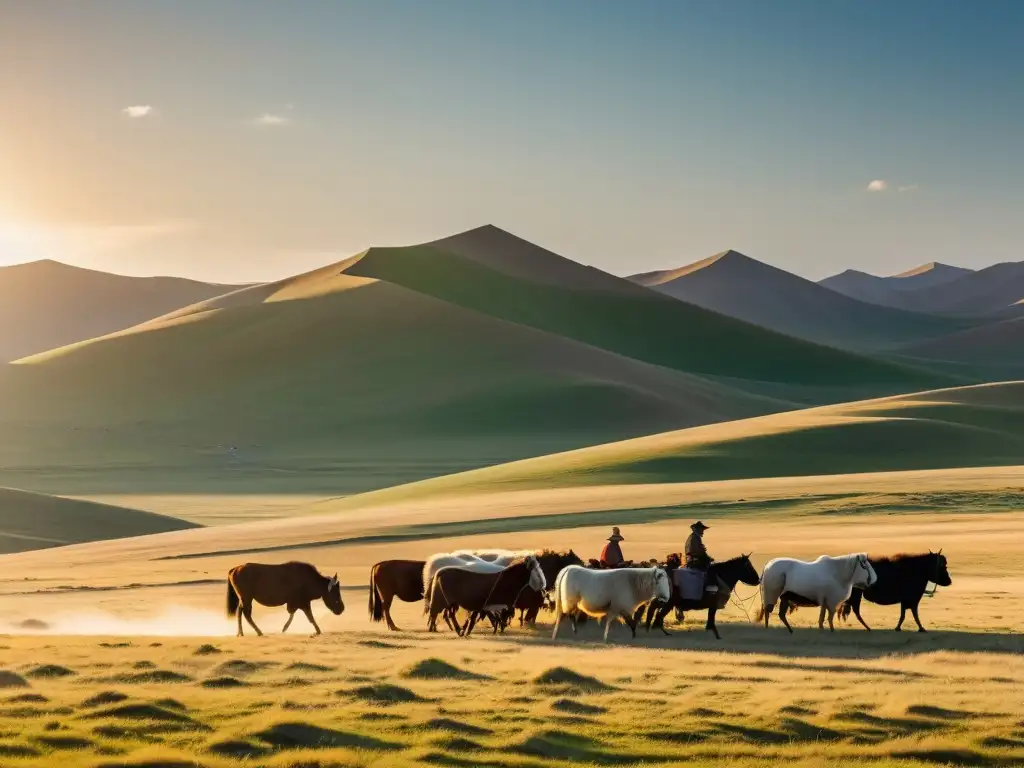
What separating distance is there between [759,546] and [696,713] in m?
22.9

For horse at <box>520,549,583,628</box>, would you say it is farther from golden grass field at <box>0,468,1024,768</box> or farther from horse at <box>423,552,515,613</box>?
horse at <box>423,552,515,613</box>

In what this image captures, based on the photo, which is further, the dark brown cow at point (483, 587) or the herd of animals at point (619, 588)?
the dark brown cow at point (483, 587)

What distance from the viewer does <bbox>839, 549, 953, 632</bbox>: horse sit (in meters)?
25.4

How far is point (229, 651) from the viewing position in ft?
70.8

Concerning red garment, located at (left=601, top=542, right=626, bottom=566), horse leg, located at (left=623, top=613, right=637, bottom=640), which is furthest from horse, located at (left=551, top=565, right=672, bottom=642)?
red garment, located at (left=601, top=542, right=626, bottom=566)

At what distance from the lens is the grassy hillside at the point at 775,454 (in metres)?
71.3

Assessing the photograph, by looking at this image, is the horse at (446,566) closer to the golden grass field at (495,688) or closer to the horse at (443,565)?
the horse at (443,565)

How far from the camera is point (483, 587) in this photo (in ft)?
84.0

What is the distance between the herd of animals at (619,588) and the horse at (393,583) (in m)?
0.79

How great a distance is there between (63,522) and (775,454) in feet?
128

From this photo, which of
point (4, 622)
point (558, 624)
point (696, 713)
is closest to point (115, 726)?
point (696, 713)

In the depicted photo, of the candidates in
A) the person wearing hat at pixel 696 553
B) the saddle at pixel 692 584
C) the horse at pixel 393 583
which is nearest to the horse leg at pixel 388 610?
the horse at pixel 393 583

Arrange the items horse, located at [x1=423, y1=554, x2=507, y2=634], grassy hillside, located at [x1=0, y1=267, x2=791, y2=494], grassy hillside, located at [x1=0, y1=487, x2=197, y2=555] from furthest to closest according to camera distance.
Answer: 1. grassy hillside, located at [x1=0, y1=267, x2=791, y2=494]
2. grassy hillside, located at [x1=0, y1=487, x2=197, y2=555]
3. horse, located at [x1=423, y1=554, x2=507, y2=634]

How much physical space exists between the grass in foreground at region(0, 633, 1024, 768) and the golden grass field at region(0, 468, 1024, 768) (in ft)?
0.13
